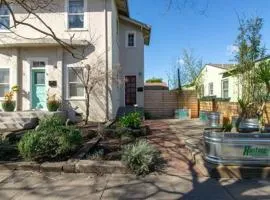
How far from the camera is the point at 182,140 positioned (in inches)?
429

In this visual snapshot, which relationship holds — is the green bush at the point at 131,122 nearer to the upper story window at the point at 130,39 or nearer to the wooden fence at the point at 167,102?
the upper story window at the point at 130,39

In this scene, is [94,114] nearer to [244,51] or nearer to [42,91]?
[42,91]

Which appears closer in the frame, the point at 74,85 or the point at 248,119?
the point at 248,119

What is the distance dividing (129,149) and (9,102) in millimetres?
9906

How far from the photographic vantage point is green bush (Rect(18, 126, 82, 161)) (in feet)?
24.0

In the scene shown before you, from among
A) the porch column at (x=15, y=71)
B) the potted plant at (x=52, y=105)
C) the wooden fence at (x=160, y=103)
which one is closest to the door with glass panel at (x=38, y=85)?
the porch column at (x=15, y=71)

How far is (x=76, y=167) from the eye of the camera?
6.97 m

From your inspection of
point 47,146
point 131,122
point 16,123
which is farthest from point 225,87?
point 47,146

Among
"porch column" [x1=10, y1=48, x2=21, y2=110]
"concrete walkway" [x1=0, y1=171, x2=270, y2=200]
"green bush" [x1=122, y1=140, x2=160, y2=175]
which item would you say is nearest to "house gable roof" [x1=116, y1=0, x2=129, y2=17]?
"porch column" [x1=10, y1=48, x2=21, y2=110]

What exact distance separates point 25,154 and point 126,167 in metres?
2.32

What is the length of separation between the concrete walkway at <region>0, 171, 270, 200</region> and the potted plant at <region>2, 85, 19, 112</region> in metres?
8.97

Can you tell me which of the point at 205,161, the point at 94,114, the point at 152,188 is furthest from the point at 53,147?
the point at 94,114

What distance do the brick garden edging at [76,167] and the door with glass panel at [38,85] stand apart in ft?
31.2

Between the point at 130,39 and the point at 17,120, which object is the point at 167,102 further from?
the point at 17,120
